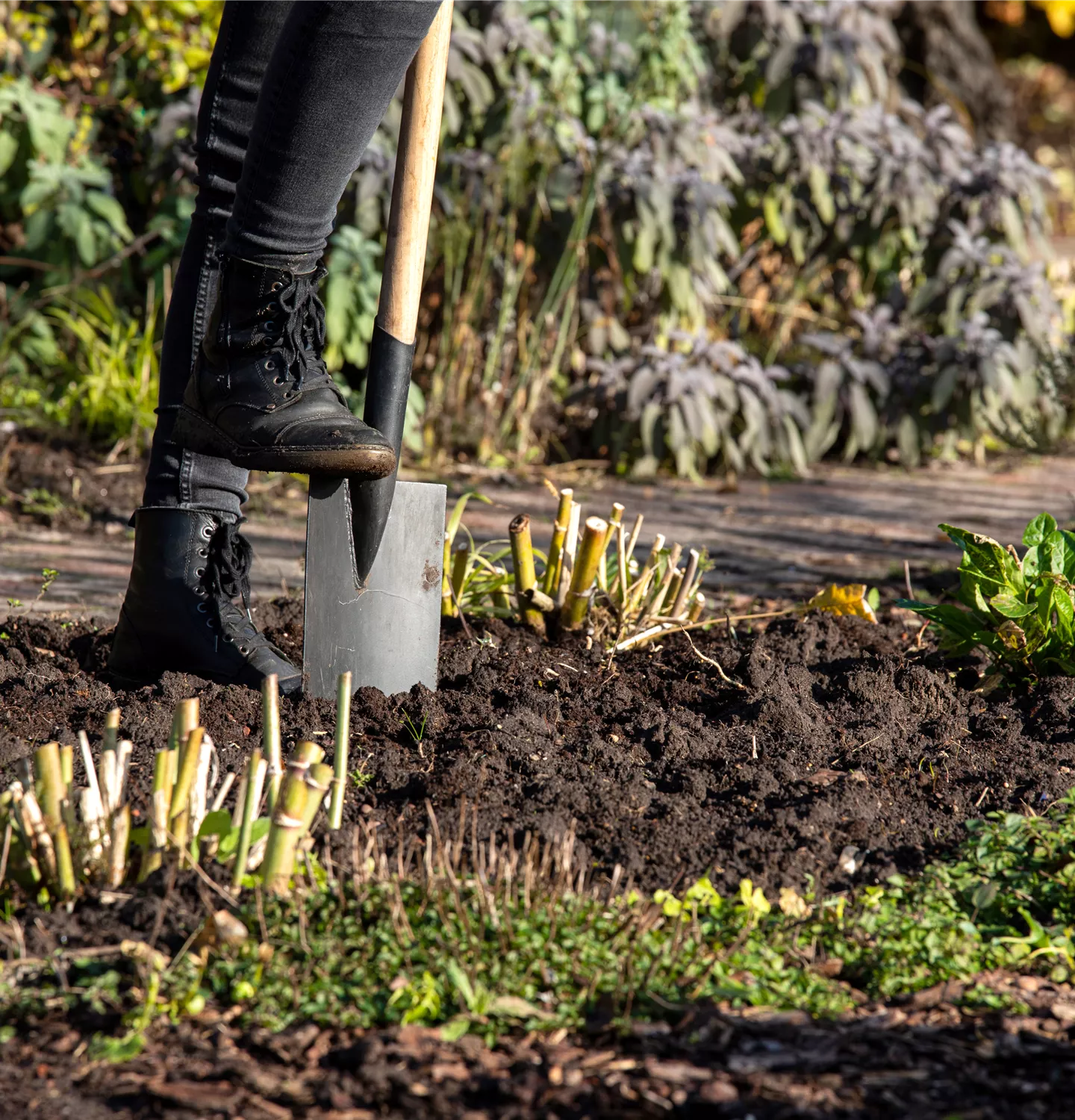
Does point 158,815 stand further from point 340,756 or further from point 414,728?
point 414,728

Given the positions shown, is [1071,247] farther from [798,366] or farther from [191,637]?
[191,637]

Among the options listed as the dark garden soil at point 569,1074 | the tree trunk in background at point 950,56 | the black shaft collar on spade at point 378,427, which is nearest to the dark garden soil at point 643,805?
the dark garden soil at point 569,1074

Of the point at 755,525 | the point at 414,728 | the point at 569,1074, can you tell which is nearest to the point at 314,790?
the point at 569,1074

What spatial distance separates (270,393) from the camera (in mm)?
1944

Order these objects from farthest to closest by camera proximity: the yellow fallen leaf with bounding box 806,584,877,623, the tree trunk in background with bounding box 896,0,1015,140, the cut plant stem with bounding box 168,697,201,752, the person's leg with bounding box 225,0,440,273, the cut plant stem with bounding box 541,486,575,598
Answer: the tree trunk in background with bounding box 896,0,1015,140 < the yellow fallen leaf with bounding box 806,584,877,623 < the cut plant stem with bounding box 541,486,575,598 < the person's leg with bounding box 225,0,440,273 < the cut plant stem with bounding box 168,697,201,752

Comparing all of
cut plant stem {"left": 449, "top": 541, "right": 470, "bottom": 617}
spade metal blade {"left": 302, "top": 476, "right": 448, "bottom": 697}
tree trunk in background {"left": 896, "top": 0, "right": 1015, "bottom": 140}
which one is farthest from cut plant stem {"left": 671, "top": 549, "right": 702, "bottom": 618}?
tree trunk in background {"left": 896, "top": 0, "right": 1015, "bottom": 140}

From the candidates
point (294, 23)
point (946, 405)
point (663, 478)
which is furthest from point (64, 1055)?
point (946, 405)

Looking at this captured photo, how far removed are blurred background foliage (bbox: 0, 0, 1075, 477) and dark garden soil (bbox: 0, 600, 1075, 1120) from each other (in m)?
2.24

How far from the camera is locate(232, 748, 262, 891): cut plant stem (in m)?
1.35

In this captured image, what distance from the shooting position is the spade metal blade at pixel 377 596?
2045mm

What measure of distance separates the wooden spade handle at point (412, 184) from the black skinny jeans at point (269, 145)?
146 millimetres

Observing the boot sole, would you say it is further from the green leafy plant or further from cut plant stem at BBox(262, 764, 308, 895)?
the green leafy plant

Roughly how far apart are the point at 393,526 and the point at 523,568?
0.42m

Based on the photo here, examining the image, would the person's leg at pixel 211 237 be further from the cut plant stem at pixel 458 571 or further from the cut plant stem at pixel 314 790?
the cut plant stem at pixel 314 790
